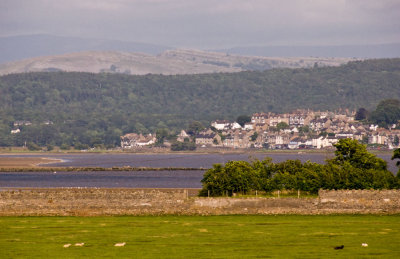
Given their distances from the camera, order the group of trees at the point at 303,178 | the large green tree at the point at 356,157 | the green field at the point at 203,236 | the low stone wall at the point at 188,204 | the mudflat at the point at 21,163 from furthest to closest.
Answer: the mudflat at the point at 21,163, the large green tree at the point at 356,157, the group of trees at the point at 303,178, the low stone wall at the point at 188,204, the green field at the point at 203,236

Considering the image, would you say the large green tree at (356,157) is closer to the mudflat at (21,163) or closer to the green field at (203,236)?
the green field at (203,236)

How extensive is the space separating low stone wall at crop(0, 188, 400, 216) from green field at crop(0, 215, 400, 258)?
3.30 feet

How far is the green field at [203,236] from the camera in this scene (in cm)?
2809

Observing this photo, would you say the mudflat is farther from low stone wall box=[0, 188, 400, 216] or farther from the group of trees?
low stone wall box=[0, 188, 400, 216]

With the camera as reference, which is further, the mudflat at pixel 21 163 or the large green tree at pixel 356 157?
the mudflat at pixel 21 163

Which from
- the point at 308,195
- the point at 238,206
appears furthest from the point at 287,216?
the point at 308,195

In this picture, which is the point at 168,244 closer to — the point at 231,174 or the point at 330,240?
the point at 330,240

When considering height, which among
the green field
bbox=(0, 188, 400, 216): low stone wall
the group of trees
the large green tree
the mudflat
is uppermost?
the large green tree

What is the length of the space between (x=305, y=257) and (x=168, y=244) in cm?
522

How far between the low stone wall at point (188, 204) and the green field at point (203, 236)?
101cm

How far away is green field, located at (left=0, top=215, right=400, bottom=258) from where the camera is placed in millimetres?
28094

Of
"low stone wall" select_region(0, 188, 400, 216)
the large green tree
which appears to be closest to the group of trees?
the large green tree

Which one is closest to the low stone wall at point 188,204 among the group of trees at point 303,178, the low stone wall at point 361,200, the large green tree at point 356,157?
the low stone wall at point 361,200

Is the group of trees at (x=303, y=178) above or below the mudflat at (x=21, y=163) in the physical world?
above
